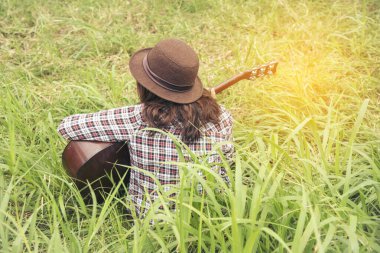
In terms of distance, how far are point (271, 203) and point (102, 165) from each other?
0.92 m

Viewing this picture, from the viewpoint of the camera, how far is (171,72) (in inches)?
64.3

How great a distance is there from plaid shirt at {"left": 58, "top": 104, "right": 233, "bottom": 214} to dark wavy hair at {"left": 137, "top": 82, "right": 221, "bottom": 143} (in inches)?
1.5

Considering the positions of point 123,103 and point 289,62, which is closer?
point 123,103

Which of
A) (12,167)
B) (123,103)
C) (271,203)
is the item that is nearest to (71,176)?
(12,167)

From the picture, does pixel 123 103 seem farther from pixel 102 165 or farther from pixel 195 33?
pixel 195 33

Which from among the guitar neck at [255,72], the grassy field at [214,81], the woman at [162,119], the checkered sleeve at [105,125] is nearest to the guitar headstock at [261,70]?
the guitar neck at [255,72]

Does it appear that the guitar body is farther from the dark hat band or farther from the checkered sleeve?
the dark hat band

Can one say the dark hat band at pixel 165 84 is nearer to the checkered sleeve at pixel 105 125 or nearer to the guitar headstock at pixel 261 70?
the checkered sleeve at pixel 105 125

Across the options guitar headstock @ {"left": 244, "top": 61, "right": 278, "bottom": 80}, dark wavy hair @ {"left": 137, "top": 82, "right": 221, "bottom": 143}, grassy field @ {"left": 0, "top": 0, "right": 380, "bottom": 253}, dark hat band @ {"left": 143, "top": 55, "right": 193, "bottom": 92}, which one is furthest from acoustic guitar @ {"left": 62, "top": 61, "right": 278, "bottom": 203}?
guitar headstock @ {"left": 244, "top": 61, "right": 278, "bottom": 80}

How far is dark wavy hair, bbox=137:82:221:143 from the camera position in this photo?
65.4 inches

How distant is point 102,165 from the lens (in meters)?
1.90

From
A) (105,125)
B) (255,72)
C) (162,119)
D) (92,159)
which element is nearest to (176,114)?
(162,119)

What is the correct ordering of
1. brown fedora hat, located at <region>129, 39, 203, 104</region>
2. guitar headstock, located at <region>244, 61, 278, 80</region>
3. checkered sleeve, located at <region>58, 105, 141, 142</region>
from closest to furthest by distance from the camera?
brown fedora hat, located at <region>129, 39, 203, 104</region> < checkered sleeve, located at <region>58, 105, 141, 142</region> < guitar headstock, located at <region>244, 61, 278, 80</region>

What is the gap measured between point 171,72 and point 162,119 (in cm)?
22
